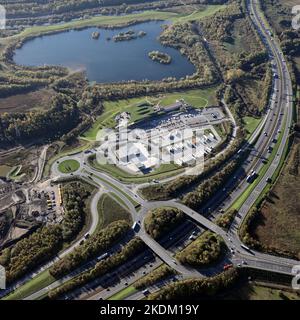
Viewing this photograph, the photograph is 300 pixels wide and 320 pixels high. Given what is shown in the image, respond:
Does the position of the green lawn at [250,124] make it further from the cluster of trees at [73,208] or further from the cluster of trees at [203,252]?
the cluster of trees at [73,208]

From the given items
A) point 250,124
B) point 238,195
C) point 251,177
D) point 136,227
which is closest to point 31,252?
point 136,227

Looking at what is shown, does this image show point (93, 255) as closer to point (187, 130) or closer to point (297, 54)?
point (187, 130)

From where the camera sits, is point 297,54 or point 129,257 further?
point 297,54

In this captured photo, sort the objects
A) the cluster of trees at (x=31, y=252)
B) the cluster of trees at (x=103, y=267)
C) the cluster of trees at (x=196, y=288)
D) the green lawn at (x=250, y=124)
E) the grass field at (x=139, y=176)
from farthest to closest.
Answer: the green lawn at (x=250, y=124)
the grass field at (x=139, y=176)
the cluster of trees at (x=31, y=252)
the cluster of trees at (x=103, y=267)
the cluster of trees at (x=196, y=288)

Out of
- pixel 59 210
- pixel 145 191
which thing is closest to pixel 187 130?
pixel 145 191

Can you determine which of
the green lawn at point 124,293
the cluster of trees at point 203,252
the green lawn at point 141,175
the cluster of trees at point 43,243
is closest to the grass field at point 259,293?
the cluster of trees at point 203,252
